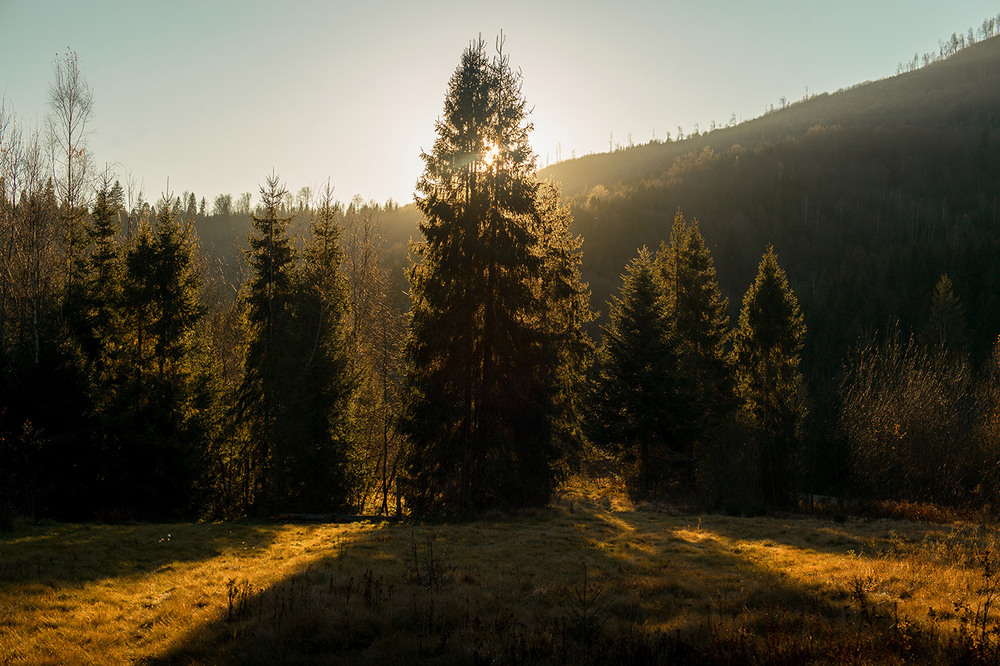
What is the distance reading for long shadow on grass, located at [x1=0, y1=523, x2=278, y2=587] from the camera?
9495mm

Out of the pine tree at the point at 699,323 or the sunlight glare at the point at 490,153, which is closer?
the sunlight glare at the point at 490,153

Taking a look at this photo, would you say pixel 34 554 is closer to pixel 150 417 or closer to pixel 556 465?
pixel 150 417

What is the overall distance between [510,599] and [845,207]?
14592cm

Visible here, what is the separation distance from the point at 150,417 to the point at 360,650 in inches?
741

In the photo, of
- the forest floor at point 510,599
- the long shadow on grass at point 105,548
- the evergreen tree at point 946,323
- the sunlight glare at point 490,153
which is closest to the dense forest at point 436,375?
the sunlight glare at point 490,153

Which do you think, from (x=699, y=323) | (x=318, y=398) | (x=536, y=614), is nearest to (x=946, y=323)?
(x=699, y=323)

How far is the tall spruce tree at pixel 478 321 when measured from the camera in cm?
1795

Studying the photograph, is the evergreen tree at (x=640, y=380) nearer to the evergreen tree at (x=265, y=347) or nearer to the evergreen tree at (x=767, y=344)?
the evergreen tree at (x=767, y=344)

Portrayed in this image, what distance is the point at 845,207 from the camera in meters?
125

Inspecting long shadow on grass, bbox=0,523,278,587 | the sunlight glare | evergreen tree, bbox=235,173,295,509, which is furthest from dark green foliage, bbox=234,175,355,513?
the sunlight glare

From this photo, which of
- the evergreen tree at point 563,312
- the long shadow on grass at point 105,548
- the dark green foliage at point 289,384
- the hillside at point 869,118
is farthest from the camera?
the hillside at point 869,118

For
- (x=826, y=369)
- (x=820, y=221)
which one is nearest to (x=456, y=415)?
(x=826, y=369)

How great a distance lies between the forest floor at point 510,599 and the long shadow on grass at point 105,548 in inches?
3.1

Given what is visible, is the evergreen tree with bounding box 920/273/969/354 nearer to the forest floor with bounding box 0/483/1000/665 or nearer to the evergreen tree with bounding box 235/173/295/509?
the forest floor with bounding box 0/483/1000/665
